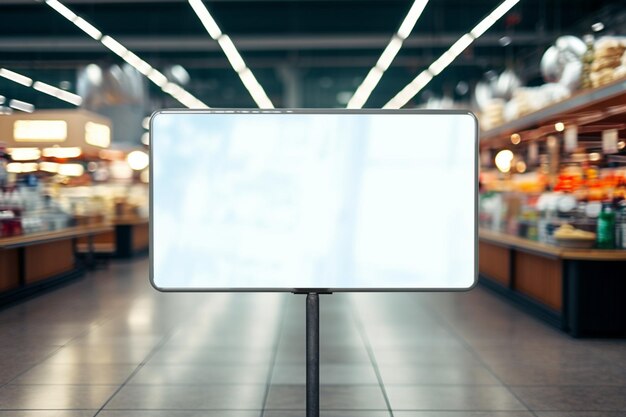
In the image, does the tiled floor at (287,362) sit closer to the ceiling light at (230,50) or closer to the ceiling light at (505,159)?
the ceiling light at (505,159)

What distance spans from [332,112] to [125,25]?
14.1 meters

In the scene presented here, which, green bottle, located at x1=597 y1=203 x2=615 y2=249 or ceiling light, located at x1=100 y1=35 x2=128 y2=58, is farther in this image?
→ ceiling light, located at x1=100 y1=35 x2=128 y2=58

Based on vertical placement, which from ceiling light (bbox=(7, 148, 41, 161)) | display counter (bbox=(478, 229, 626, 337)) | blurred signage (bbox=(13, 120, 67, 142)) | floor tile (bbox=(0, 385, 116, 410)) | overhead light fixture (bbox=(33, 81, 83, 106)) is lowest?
floor tile (bbox=(0, 385, 116, 410))

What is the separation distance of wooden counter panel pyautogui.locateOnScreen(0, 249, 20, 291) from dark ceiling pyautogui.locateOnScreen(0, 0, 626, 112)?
4413 mm

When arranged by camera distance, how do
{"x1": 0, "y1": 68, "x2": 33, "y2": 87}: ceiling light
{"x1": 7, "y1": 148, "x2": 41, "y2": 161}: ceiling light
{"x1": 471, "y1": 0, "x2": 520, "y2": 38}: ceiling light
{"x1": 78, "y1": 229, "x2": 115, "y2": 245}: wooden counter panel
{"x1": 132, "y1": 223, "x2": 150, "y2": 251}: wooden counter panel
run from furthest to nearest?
{"x1": 132, "y1": 223, "x2": 150, "y2": 251}: wooden counter panel < {"x1": 78, "y1": 229, "x2": 115, "y2": 245}: wooden counter panel < {"x1": 0, "y1": 68, "x2": 33, "y2": 87}: ceiling light < {"x1": 7, "y1": 148, "x2": 41, "y2": 161}: ceiling light < {"x1": 471, "y1": 0, "x2": 520, "y2": 38}: ceiling light

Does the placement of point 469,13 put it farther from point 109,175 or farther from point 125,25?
point 109,175

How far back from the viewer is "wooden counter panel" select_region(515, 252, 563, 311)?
725cm

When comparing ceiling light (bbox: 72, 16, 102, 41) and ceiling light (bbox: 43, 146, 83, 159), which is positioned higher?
ceiling light (bbox: 72, 16, 102, 41)

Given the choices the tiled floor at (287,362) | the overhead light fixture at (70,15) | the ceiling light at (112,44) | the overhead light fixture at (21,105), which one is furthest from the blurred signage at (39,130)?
the tiled floor at (287,362)

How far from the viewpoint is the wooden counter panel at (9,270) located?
27.3 ft

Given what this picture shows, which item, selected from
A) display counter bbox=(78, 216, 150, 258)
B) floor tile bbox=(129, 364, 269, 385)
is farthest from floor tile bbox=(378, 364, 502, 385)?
display counter bbox=(78, 216, 150, 258)

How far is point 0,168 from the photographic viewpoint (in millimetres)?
8453

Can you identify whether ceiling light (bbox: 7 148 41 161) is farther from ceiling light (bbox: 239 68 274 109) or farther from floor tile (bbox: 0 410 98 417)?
floor tile (bbox: 0 410 98 417)

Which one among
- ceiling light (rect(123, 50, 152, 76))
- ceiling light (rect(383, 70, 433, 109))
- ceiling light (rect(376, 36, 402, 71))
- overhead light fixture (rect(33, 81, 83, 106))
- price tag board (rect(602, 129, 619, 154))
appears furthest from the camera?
overhead light fixture (rect(33, 81, 83, 106))
